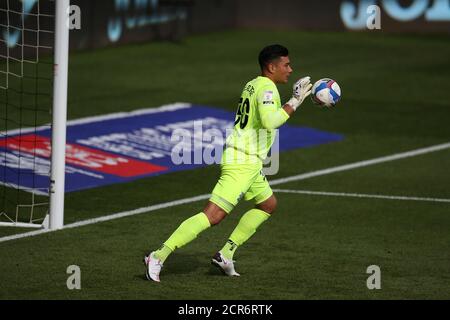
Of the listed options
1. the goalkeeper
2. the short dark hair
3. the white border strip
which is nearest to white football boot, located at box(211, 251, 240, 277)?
the goalkeeper

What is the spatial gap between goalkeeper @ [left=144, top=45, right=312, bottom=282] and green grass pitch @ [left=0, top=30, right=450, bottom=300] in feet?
1.10

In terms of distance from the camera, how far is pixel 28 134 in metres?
18.8

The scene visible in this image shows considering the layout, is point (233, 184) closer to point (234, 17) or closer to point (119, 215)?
point (119, 215)

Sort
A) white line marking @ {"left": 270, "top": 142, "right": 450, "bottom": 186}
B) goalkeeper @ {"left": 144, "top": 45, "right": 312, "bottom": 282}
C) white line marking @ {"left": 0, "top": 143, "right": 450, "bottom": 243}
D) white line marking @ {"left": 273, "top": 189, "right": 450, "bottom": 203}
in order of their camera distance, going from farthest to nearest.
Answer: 1. white line marking @ {"left": 270, "top": 142, "right": 450, "bottom": 186}
2. white line marking @ {"left": 273, "top": 189, "right": 450, "bottom": 203}
3. white line marking @ {"left": 0, "top": 143, "right": 450, "bottom": 243}
4. goalkeeper @ {"left": 144, "top": 45, "right": 312, "bottom": 282}

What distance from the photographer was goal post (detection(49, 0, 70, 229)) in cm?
1298

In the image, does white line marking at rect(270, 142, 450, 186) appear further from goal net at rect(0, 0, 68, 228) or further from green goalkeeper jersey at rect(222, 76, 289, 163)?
green goalkeeper jersey at rect(222, 76, 289, 163)

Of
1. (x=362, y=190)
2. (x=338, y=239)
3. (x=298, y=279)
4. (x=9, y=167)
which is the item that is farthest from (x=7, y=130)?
(x=298, y=279)

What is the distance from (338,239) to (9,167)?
563 centimetres

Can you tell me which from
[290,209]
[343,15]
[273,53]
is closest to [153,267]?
[273,53]

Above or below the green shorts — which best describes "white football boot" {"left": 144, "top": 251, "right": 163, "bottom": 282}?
below

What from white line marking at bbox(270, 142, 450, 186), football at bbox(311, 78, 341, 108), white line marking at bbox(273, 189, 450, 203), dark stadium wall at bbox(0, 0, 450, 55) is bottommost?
white line marking at bbox(273, 189, 450, 203)

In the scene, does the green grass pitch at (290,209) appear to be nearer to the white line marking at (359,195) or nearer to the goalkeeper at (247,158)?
the white line marking at (359,195)

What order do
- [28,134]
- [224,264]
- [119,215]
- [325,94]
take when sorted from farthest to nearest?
1. [28,134]
2. [119,215]
3. [325,94]
4. [224,264]

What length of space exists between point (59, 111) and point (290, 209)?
3.46 m
